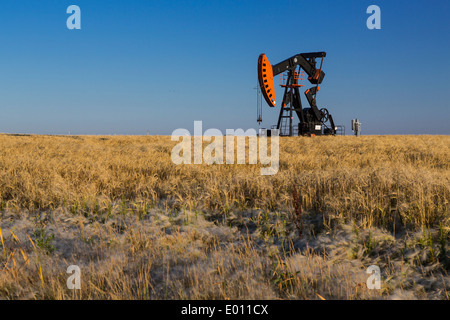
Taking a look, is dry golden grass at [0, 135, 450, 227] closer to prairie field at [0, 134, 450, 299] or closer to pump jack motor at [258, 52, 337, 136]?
prairie field at [0, 134, 450, 299]

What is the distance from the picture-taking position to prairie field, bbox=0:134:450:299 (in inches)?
104

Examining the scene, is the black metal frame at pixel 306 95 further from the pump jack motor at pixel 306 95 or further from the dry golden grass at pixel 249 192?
the dry golden grass at pixel 249 192

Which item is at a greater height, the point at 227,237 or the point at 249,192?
the point at 249,192

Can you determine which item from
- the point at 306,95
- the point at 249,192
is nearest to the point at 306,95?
the point at 306,95

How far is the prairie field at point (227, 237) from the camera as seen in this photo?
263cm

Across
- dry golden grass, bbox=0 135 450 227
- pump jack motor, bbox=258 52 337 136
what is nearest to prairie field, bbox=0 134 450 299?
dry golden grass, bbox=0 135 450 227

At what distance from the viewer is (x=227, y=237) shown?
378 cm

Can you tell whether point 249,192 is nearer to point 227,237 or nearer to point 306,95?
point 227,237

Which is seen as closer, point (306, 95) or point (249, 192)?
point (249, 192)
